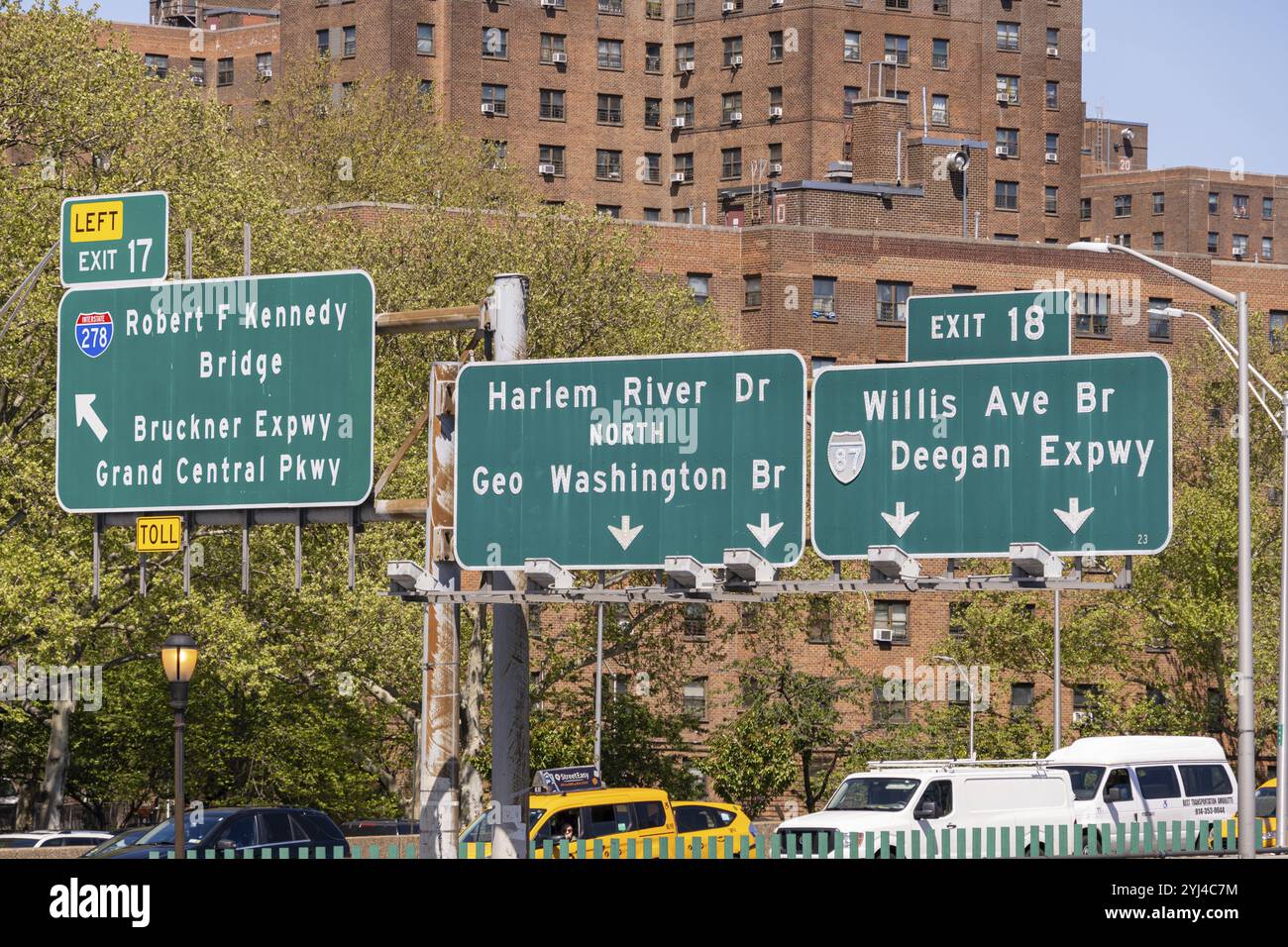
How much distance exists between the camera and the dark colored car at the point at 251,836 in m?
25.8

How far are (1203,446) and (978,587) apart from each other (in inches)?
2252

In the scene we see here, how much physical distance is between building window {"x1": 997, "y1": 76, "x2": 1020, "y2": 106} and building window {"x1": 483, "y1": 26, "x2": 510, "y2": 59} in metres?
28.7

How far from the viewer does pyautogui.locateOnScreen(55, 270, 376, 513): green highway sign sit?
2175 cm

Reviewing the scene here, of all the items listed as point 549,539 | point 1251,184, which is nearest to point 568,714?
point 549,539

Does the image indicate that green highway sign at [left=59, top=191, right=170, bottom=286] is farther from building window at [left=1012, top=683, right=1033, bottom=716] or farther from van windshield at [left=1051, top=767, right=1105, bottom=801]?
building window at [left=1012, top=683, right=1033, bottom=716]

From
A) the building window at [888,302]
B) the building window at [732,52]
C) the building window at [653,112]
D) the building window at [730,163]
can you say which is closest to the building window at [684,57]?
the building window at [732,52]

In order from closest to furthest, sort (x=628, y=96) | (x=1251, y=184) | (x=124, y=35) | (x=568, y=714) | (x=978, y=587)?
(x=978, y=587) < (x=124, y=35) < (x=568, y=714) < (x=628, y=96) < (x=1251, y=184)

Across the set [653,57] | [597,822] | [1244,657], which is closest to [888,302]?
[653,57]

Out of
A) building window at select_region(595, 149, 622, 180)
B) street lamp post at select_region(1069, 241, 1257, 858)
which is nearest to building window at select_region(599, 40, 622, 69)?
building window at select_region(595, 149, 622, 180)

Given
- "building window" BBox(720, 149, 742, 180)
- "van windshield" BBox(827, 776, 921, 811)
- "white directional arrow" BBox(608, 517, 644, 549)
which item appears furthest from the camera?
"building window" BBox(720, 149, 742, 180)

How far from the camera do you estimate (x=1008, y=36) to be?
367 ft

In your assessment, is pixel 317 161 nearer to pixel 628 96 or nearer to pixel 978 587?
pixel 628 96

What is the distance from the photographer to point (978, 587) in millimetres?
21000

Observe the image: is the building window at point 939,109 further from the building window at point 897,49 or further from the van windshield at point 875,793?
the van windshield at point 875,793
